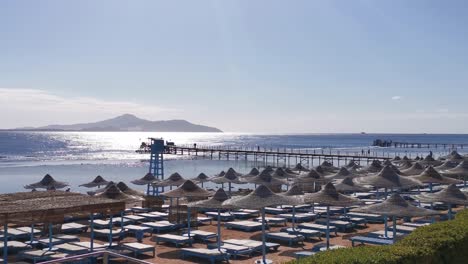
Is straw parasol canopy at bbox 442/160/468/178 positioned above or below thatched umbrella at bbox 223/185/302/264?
above

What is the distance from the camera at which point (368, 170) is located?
93.2ft

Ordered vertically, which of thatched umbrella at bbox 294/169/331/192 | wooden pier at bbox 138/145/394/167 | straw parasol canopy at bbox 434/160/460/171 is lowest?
wooden pier at bbox 138/145/394/167

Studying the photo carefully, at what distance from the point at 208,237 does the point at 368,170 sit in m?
13.5

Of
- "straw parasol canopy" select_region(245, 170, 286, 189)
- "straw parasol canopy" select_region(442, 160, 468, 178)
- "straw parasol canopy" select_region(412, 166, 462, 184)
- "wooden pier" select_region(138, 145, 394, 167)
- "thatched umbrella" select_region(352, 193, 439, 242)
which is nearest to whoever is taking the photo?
"thatched umbrella" select_region(352, 193, 439, 242)

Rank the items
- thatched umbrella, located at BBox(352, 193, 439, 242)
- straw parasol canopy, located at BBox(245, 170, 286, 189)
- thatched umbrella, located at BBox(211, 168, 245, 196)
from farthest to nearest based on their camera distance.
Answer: thatched umbrella, located at BBox(211, 168, 245, 196), straw parasol canopy, located at BBox(245, 170, 286, 189), thatched umbrella, located at BBox(352, 193, 439, 242)

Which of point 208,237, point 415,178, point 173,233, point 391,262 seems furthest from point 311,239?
point 391,262

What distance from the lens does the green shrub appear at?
7547mm

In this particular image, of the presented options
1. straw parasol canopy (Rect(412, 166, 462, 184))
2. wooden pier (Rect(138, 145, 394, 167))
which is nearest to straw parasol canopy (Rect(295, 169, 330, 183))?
straw parasol canopy (Rect(412, 166, 462, 184))

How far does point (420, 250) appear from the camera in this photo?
333 inches

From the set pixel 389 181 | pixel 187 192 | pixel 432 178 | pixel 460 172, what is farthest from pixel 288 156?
pixel 187 192

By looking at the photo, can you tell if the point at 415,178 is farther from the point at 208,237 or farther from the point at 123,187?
the point at 123,187

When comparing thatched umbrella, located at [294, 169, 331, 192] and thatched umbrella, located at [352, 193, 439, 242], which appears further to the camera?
thatched umbrella, located at [294, 169, 331, 192]

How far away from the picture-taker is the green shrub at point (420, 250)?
24.8 ft

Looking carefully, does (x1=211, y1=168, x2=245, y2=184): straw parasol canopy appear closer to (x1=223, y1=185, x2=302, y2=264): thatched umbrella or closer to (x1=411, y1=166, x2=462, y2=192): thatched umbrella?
(x1=411, y1=166, x2=462, y2=192): thatched umbrella
